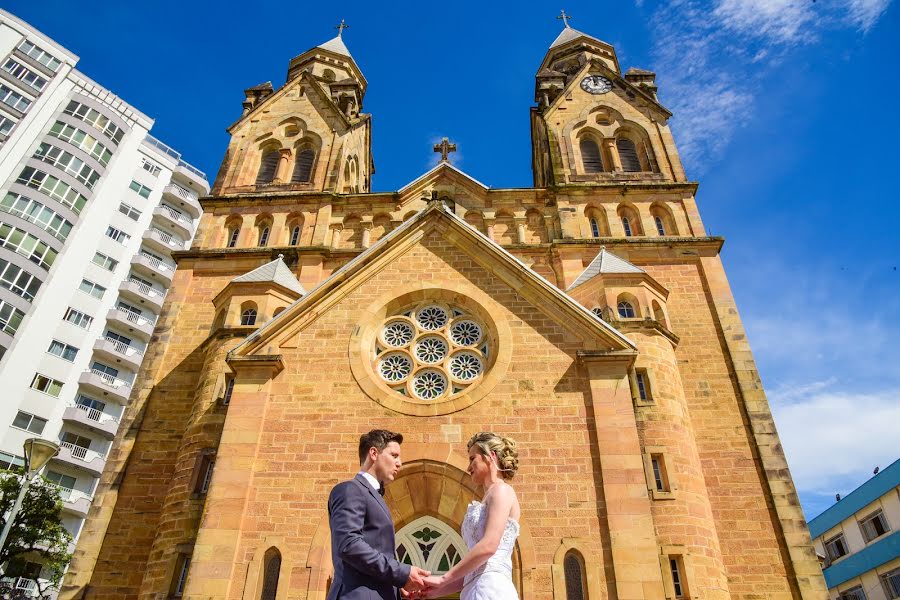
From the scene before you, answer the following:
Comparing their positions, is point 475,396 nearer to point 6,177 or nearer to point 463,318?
point 463,318

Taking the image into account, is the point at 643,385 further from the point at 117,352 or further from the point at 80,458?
the point at 117,352

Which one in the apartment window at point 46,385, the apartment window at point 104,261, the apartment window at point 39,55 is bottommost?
the apartment window at point 46,385

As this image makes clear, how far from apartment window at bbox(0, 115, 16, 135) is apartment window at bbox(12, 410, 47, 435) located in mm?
19710

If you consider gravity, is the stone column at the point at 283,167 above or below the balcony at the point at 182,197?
below

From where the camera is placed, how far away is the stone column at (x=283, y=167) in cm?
2569

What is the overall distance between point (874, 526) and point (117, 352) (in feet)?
157

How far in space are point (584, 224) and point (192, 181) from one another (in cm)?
4506

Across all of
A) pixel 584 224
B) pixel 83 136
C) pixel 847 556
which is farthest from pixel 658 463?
pixel 83 136

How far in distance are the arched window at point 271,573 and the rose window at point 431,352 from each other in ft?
13.6

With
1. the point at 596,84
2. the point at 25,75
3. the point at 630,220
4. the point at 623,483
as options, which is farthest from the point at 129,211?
the point at 623,483

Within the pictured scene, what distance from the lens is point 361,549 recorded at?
4383mm

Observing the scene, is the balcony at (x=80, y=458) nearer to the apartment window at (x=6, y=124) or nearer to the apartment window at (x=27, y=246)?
the apartment window at (x=27, y=246)

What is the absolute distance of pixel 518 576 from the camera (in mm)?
11047

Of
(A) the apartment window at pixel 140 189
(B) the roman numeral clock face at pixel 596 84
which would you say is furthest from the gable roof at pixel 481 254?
(A) the apartment window at pixel 140 189
